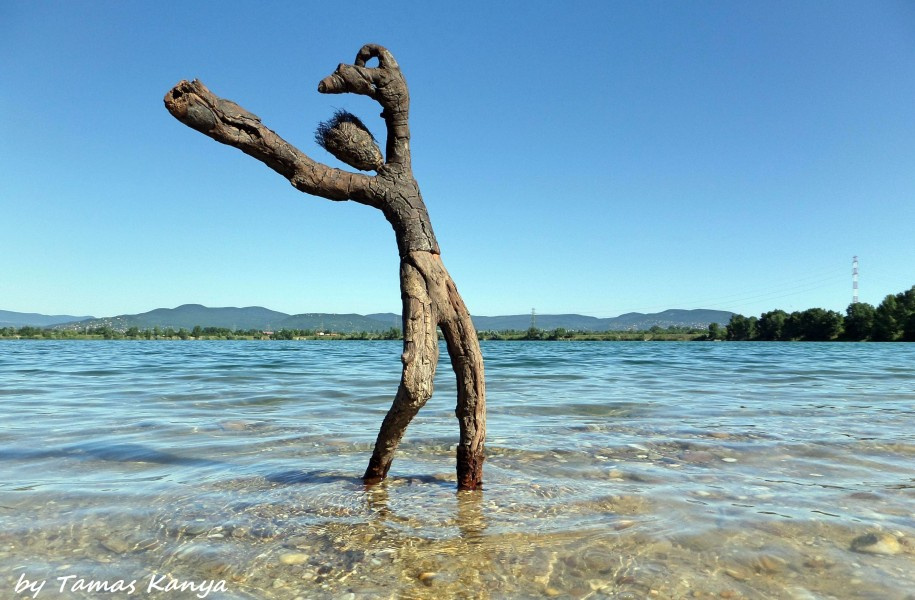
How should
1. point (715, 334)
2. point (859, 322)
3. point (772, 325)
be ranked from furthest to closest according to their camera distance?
point (715, 334)
point (772, 325)
point (859, 322)

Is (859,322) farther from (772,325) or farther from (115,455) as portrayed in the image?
(115,455)

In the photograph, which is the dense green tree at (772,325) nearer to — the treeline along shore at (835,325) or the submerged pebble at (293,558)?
the treeline along shore at (835,325)

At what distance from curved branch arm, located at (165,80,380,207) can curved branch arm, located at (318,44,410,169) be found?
0.41m

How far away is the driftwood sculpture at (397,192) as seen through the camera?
4270 mm

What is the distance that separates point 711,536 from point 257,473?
418 cm

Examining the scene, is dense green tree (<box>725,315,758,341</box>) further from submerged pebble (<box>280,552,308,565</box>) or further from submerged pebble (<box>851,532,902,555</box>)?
submerged pebble (<box>280,552,308,565</box>)

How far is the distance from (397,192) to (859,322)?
280 ft

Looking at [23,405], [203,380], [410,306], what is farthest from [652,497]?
[203,380]

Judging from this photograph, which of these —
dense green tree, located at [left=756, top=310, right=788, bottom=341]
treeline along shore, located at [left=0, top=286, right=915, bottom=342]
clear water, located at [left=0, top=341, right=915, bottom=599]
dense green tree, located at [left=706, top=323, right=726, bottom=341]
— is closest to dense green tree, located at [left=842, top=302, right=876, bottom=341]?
treeline along shore, located at [left=0, top=286, right=915, bottom=342]

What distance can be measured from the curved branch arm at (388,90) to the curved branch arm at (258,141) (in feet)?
1.34

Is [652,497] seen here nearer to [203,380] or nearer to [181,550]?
[181,550]

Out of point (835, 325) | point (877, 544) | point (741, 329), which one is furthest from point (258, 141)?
point (741, 329)

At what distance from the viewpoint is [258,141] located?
4.18 m

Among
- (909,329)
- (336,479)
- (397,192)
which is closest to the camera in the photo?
(397,192)
